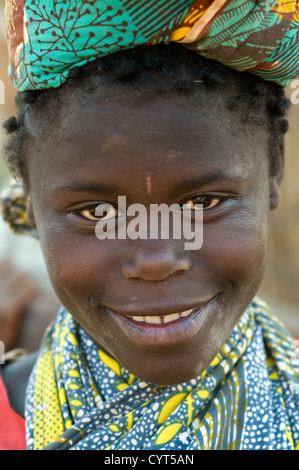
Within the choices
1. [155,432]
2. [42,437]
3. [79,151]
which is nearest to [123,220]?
[79,151]

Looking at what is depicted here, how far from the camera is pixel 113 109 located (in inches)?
44.8

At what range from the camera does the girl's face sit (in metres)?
1.13

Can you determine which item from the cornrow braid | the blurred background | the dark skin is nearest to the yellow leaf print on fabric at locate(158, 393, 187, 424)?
the dark skin

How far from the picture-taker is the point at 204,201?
1.21 metres

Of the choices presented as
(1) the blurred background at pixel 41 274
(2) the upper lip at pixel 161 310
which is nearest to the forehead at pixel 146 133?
(2) the upper lip at pixel 161 310

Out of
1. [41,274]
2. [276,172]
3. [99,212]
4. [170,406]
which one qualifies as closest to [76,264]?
[99,212]

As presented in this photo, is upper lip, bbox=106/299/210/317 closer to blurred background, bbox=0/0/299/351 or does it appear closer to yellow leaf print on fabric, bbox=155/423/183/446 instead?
yellow leaf print on fabric, bbox=155/423/183/446

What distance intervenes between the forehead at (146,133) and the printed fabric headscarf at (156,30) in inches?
3.6

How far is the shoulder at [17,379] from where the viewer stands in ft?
5.30

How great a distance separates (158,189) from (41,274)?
1920mm

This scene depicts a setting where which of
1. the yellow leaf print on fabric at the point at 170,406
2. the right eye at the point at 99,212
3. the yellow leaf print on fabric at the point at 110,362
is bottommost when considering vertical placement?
the yellow leaf print on fabric at the point at 170,406

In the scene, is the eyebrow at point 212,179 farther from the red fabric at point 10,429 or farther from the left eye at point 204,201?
the red fabric at point 10,429

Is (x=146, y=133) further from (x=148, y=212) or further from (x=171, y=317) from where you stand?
(x=171, y=317)
